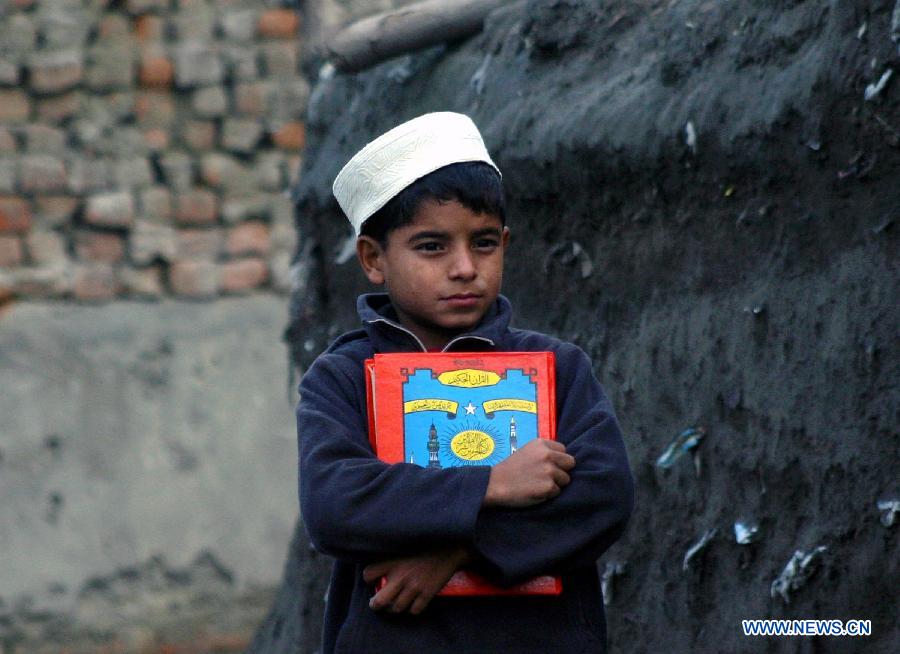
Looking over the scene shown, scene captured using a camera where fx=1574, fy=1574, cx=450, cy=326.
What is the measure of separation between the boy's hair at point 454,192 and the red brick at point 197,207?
497 cm

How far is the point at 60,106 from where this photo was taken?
692cm

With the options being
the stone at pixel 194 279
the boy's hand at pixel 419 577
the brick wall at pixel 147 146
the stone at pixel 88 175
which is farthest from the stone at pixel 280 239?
the boy's hand at pixel 419 577

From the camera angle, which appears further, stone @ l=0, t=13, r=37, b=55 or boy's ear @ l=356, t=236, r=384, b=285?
stone @ l=0, t=13, r=37, b=55

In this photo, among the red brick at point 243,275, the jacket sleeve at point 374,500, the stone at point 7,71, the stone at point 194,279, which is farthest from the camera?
the red brick at point 243,275

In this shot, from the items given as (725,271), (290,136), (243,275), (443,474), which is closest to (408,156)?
(443,474)

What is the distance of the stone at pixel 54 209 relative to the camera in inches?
271

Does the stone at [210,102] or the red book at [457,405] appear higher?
the stone at [210,102]

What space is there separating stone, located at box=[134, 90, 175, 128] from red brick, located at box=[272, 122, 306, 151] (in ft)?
1.69

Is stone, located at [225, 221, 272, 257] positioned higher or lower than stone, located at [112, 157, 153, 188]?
lower

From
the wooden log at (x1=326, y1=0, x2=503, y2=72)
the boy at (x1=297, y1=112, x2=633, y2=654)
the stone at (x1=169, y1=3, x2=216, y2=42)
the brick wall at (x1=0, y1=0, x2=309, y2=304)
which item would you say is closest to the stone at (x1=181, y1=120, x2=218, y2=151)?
the brick wall at (x1=0, y1=0, x2=309, y2=304)

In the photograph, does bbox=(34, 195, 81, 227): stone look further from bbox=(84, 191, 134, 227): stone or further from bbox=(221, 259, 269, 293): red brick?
bbox=(221, 259, 269, 293): red brick

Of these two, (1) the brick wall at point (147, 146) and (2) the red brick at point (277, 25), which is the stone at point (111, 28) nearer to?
(1) the brick wall at point (147, 146)

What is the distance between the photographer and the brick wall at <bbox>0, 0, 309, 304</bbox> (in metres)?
6.86

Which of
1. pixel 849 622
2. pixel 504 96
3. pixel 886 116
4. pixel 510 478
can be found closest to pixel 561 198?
pixel 504 96
